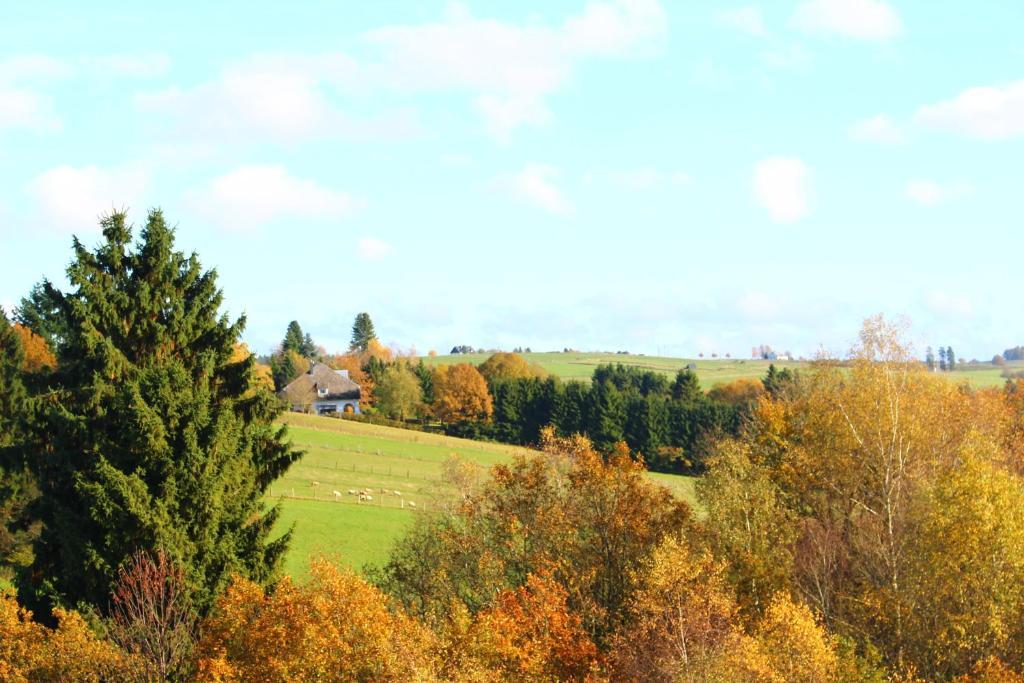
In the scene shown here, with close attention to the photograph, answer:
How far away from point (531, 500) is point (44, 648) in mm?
20081

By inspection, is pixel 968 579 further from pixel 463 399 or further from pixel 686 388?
pixel 686 388

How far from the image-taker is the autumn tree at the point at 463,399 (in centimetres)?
15488

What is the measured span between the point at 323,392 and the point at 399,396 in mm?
19880

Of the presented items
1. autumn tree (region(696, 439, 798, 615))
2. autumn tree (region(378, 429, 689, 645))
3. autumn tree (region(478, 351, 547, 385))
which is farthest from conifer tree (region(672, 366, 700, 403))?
autumn tree (region(378, 429, 689, 645))

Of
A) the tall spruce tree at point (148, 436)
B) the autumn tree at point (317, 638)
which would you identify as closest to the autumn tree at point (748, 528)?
the autumn tree at point (317, 638)

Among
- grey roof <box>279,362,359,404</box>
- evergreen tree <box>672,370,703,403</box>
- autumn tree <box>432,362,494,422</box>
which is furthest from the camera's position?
grey roof <box>279,362,359,404</box>

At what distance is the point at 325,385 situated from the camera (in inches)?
6698

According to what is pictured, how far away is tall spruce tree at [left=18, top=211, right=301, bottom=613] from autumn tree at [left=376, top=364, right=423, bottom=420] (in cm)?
11169

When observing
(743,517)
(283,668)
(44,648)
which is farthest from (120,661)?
(743,517)

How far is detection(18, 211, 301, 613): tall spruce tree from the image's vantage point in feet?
123

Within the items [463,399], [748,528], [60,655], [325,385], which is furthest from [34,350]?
[325,385]

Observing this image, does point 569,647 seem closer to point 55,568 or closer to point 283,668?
point 283,668

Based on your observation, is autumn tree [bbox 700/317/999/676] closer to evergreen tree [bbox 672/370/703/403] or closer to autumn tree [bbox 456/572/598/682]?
autumn tree [bbox 456/572/598/682]

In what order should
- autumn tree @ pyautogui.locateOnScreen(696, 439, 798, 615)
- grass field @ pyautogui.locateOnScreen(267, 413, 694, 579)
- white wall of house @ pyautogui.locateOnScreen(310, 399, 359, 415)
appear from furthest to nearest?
white wall of house @ pyautogui.locateOnScreen(310, 399, 359, 415)
grass field @ pyautogui.locateOnScreen(267, 413, 694, 579)
autumn tree @ pyautogui.locateOnScreen(696, 439, 798, 615)
